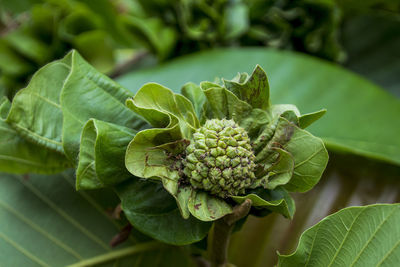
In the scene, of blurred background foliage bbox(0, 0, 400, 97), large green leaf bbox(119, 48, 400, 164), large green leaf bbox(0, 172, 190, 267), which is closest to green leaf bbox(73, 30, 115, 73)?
blurred background foliage bbox(0, 0, 400, 97)

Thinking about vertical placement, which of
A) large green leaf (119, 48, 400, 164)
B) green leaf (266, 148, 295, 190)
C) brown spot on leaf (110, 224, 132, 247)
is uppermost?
green leaf (266, 148, 295, 190)

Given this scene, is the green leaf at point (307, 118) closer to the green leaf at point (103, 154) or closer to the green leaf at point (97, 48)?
the green leaf at point (103, 154)

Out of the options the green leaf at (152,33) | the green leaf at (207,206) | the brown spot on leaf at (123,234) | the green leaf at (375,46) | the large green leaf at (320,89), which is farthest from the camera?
the green leaf at (375,46)

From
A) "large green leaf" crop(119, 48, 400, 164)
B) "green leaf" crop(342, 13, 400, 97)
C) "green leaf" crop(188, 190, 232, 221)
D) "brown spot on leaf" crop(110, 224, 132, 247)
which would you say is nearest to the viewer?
"green leaf" crop(188, 190, 232, 221)

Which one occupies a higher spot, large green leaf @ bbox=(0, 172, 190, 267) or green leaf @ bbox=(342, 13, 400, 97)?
large green leaf @ bbox=(0, 172, 190, 267)

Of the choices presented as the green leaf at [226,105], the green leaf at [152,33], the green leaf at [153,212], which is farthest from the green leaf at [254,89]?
the green leaf at [152,33]

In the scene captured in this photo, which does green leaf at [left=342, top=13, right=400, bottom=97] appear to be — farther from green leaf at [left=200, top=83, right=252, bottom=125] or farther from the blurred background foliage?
green leaf at [left=200, top=83, right=252, bottom=125]

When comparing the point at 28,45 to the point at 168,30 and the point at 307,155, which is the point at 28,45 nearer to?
the point at 168,30
